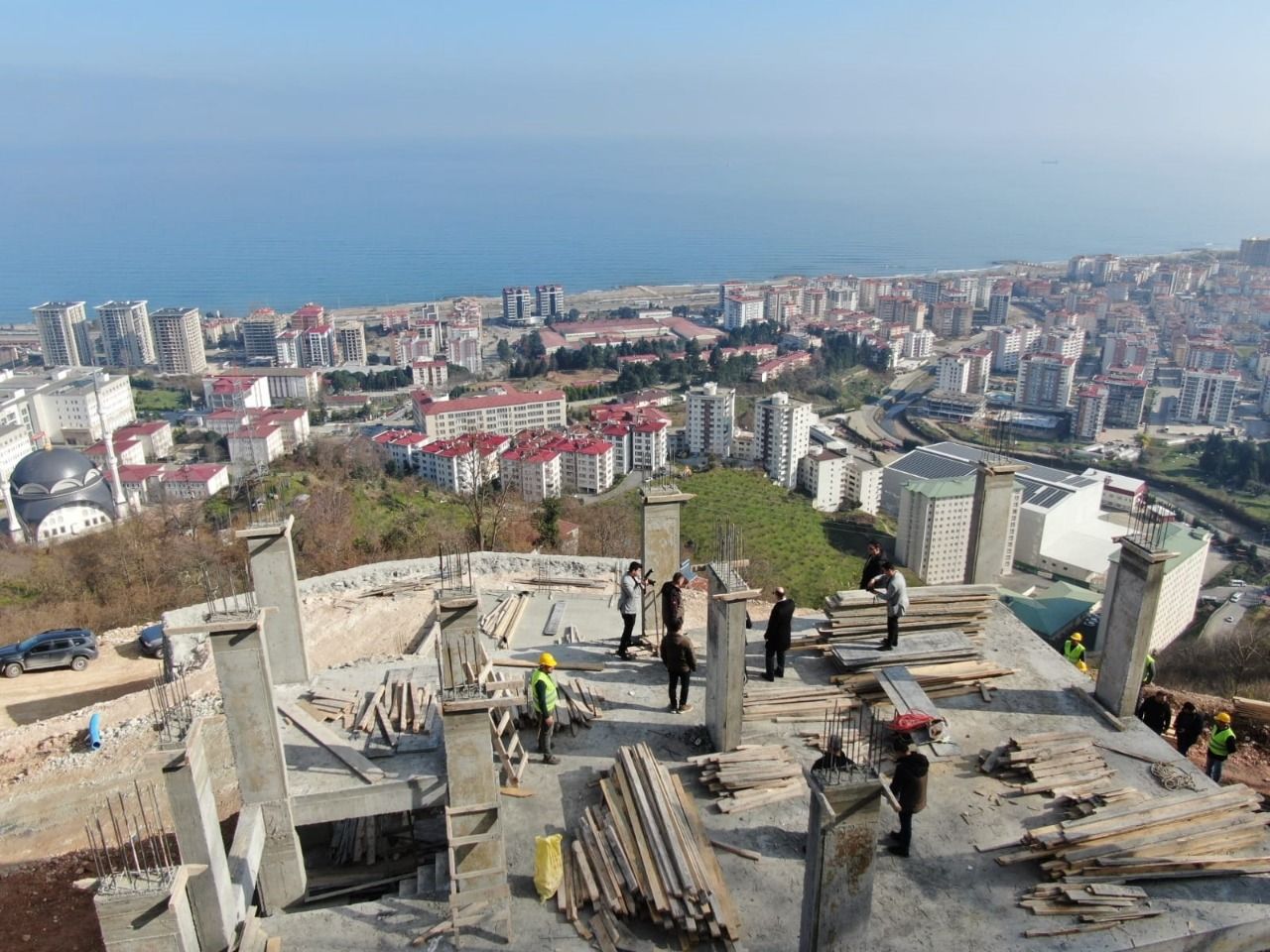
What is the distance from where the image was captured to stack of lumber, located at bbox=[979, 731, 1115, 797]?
641 cm

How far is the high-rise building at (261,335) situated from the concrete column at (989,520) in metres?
75.2

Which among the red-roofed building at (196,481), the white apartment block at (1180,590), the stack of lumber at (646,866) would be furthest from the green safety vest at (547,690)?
the red-roofed building at (196,481)

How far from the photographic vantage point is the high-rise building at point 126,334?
7125 cm

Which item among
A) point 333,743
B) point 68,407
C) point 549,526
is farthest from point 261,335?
point 333,743

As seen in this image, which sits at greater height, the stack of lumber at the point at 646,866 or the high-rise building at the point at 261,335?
the stack of lumber at the point at 646,866

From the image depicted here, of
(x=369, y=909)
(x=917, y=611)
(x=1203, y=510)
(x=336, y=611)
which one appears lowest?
(x=1203, y=510)

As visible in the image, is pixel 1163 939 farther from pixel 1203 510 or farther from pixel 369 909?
pixel 1203 510

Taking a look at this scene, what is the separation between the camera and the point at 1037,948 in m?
5.05

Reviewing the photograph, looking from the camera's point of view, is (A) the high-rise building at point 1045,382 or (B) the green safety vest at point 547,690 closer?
(B) the green safety vest at point 547,690

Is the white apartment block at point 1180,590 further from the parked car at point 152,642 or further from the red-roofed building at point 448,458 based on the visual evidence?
the parked car at point 152,642

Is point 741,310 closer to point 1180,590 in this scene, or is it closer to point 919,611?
point 1180,590

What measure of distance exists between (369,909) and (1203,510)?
1925 inches

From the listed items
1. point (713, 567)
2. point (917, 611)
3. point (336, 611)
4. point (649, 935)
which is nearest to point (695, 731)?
point (713, 567)

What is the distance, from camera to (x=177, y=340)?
7062cm
